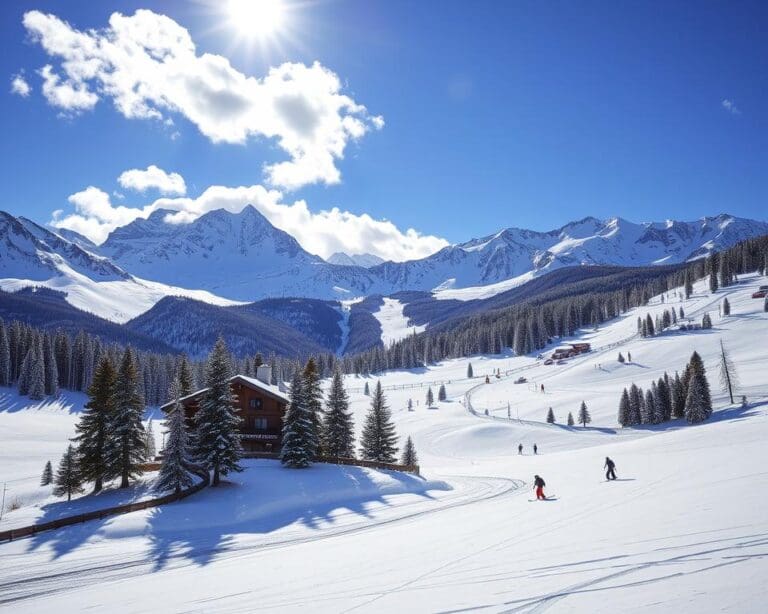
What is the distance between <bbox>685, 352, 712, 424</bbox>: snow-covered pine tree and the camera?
63.5 m

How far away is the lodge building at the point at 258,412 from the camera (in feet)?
154

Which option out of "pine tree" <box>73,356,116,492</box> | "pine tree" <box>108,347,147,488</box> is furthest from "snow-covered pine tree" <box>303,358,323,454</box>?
"pine tree" <box>73,356,116,492</box>

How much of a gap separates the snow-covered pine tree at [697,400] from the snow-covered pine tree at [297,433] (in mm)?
52087

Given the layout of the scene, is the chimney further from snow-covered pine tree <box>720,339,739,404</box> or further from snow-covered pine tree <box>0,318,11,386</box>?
snow-covered pine tree <box>0,318,11,386</box>

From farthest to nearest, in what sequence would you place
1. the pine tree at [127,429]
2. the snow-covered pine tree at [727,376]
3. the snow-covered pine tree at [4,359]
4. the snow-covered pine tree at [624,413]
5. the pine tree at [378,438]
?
the snow-covered pine tree at [4,359]
the snow-covered pine tree at [624,413]
the snow-covered pine tree at [727,376]
the pine tree at [378,438]
the pine tree at [127,429]

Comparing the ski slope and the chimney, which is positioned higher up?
the chimney

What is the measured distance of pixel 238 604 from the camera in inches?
508

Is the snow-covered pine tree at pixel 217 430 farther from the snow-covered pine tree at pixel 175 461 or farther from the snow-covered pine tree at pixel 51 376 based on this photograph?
the snow-covered pine tree at pixel 51 376

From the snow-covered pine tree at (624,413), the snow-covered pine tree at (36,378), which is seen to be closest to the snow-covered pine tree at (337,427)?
the snow-covered pine tree at (624,413)

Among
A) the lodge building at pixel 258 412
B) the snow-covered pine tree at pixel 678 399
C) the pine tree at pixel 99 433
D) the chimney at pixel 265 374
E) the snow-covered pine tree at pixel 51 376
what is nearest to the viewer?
the pine tree at pixel 99 433

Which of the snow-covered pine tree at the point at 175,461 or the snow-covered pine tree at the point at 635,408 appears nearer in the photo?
the snow-covered pine tree at the point at 175,461

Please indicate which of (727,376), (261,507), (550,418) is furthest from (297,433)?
(727,376)

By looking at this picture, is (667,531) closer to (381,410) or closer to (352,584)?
(352,584)

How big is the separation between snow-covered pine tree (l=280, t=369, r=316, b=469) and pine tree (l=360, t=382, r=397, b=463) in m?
9.16
